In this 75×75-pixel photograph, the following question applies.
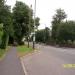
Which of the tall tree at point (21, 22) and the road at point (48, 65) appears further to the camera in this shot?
the tall tree at point (21, 22)

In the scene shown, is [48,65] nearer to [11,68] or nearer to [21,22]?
[11,68]

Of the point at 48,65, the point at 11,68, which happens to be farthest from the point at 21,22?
the point at 11,68

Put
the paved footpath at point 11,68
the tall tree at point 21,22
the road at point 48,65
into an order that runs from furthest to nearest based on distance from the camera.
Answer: the tall tree at point 21,22 < the paved footpath at point 11,68 < the road at point 48,65

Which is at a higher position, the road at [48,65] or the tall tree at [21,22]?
the tall tree at [21,22]

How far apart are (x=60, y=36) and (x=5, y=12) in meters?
54.5

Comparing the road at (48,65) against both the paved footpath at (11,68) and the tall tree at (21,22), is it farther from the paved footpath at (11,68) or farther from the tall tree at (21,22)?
the tall tree at (21,22)

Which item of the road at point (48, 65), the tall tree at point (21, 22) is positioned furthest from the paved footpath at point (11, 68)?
the tall tree at point (21, 22)

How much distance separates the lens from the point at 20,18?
10231cm

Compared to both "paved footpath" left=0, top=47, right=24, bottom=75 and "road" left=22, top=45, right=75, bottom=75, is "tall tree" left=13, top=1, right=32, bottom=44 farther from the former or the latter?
"paved footpath" left=0, top=47, right=24, bottom=75

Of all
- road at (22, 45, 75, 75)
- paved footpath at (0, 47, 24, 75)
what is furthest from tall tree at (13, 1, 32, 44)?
paved footpath at (0, 47, 24, 75)

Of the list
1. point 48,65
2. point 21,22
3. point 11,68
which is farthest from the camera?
point 21,22

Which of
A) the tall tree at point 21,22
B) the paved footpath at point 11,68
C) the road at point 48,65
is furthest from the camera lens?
the tall tree at point 21,22

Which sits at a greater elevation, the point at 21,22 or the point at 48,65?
the point at 21,22

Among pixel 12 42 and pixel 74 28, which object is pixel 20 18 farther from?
pixel 74 28
